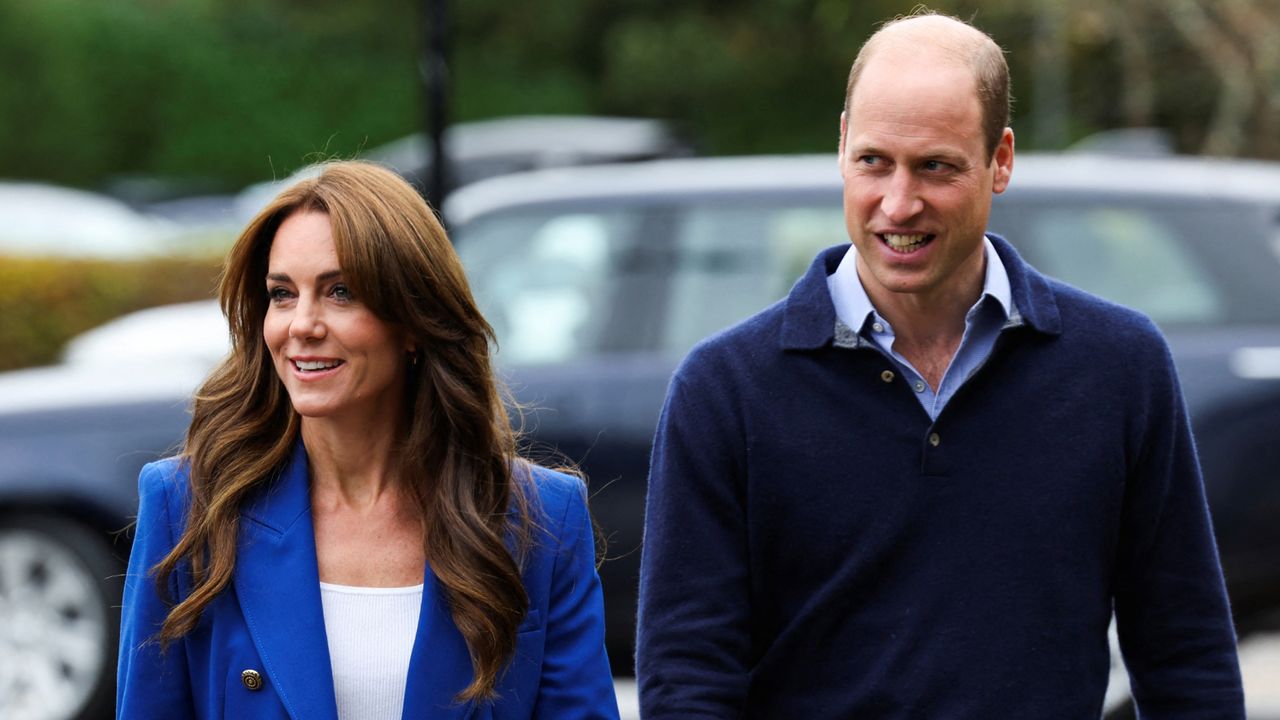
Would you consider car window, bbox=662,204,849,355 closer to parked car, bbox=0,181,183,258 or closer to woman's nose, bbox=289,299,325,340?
woman's nose, bbox=289,299,325,340

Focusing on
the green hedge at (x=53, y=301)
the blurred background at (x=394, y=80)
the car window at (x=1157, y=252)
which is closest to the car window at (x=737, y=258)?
the car window at (x=1157, y=252)

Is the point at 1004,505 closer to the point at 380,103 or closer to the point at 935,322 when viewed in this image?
the point at 935,322

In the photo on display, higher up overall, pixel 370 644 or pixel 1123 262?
pixel 1123 262

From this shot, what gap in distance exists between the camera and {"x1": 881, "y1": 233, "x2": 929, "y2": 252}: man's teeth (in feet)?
9.37

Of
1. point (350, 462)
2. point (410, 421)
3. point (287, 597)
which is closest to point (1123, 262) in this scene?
point (410, 421)

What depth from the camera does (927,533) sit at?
2.85 m

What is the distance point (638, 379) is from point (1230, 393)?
1.96 meters

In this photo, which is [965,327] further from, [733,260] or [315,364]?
[733,260]

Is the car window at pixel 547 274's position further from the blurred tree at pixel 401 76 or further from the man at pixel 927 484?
the blurred tree at pixel 401 76

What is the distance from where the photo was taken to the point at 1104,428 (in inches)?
114

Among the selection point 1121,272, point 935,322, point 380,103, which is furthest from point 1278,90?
point 380,103

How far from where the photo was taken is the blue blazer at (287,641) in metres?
2.84

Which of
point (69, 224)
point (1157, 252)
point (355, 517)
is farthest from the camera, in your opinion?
point (69, 224)

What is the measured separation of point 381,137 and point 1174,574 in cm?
3444
